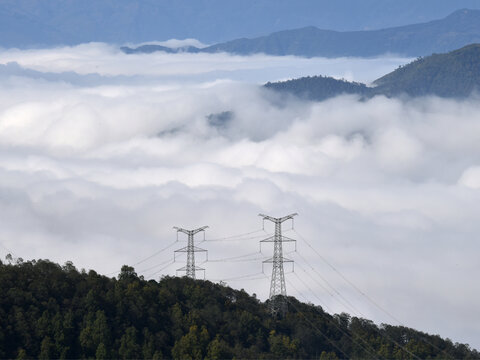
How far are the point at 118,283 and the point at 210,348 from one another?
13795mm

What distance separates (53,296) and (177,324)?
11584mm

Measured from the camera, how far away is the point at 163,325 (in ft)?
258

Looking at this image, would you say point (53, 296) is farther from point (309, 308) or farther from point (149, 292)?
point (309, 308)

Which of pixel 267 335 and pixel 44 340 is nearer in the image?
pixel 44 340

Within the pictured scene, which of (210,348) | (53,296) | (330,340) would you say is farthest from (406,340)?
(53,296)

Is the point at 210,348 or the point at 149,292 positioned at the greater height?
the point at 149,292

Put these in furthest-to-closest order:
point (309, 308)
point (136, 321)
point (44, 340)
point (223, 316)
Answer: point (309, 308) < point (223, 316) < point (136, 321) < point (44, 340)

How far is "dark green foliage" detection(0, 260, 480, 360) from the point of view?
235 ft

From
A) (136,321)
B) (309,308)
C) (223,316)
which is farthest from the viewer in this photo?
(309,308)

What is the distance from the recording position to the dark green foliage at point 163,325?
71625 millimetres

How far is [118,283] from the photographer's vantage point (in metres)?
82.9

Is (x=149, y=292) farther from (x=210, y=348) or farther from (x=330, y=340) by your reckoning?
(x=330, y=340)

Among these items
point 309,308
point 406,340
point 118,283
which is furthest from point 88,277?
point 406,340

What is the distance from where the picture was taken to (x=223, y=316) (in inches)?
3260
